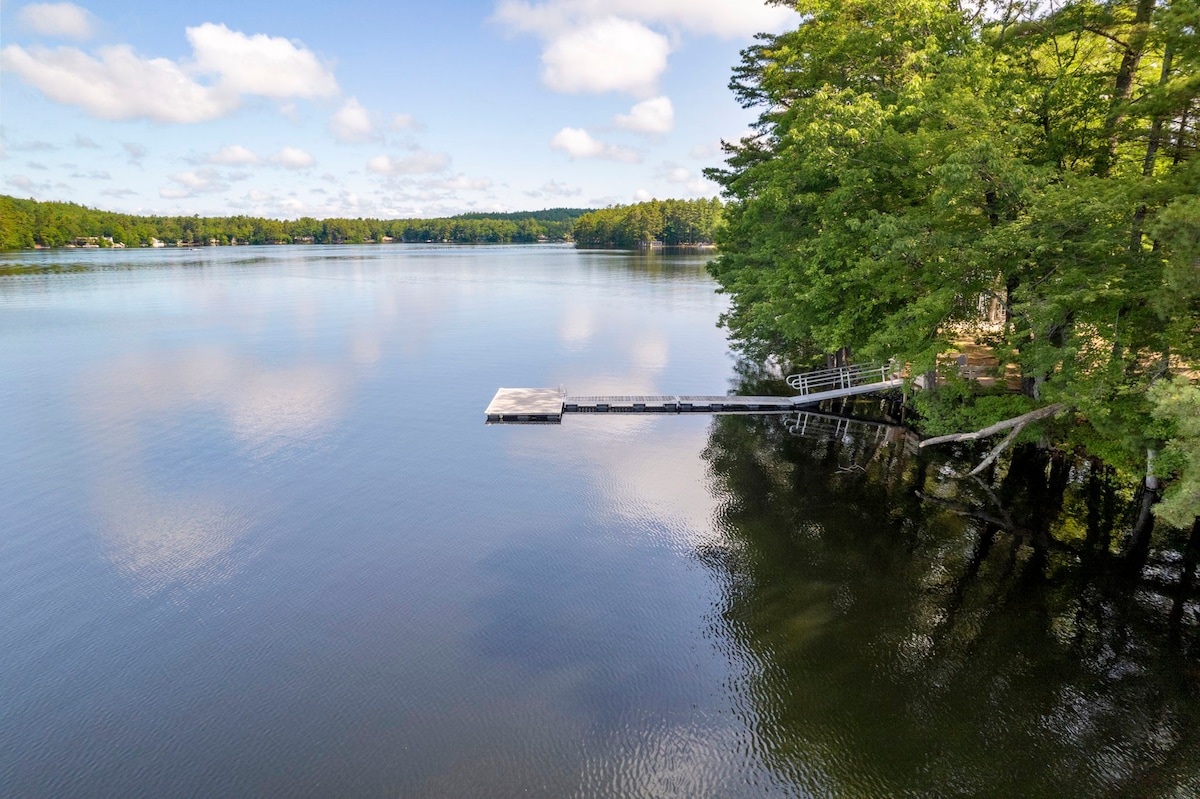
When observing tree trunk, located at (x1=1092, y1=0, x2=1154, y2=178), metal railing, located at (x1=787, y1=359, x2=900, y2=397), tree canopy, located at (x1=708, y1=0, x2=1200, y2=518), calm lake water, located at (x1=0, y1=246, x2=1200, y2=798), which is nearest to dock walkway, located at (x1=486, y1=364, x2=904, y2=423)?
metal railing, located at (x1=787, y1=359, x2=900, y2=397)

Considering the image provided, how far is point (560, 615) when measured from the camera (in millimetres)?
12359

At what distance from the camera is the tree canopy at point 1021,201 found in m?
11.9

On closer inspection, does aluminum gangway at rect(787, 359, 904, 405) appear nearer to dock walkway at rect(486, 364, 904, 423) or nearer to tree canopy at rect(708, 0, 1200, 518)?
dock walkway at rect(486, 364, 904, 423)

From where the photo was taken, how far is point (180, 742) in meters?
9.39

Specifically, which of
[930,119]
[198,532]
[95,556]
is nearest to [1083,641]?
[930,119]

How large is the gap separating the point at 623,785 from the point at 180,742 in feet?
21.4

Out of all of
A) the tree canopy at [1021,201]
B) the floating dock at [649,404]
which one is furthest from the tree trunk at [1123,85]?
the floating dock at [649,404]

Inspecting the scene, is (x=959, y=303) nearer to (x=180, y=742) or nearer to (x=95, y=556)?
(x=180, y=742)

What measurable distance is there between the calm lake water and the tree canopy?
3445 mm

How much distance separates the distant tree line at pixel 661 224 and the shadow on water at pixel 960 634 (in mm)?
128117

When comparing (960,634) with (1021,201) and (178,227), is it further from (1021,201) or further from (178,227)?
(178,227)

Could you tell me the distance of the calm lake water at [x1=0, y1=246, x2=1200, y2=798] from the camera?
9.15m

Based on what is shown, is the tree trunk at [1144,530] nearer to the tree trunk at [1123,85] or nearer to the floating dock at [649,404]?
the tree trunk at [1123,85]

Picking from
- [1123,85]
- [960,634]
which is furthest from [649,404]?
[1123,85]
